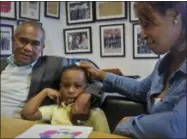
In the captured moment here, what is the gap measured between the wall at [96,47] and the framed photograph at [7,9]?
0.09 m

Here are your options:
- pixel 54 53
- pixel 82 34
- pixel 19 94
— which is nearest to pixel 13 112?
pixel 19 94

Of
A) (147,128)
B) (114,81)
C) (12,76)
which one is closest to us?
(147,128)

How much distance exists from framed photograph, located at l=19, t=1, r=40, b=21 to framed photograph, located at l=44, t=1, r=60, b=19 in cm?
3

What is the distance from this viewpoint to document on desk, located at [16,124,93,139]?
64cm

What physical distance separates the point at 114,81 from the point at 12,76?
36 cm

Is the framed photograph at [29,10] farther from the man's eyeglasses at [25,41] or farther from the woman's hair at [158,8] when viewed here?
the woman's hair at [158,8]

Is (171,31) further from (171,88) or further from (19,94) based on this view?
(19,94)

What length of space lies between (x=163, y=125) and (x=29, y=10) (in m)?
0.54

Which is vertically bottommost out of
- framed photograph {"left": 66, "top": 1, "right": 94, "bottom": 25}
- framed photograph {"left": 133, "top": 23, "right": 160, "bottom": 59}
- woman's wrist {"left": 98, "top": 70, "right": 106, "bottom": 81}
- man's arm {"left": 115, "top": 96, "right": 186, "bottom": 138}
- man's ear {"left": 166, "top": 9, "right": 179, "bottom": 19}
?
man's arm {"left": 115, "top": 96, "right": 186, "bottom": 138}

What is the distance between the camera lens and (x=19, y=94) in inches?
29.4

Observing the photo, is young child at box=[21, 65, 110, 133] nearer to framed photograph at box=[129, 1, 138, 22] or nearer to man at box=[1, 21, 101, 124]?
man at box=[1, 21, 101, 124]

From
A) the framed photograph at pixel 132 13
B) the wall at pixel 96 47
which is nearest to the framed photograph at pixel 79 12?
the wall at pixel 96 47

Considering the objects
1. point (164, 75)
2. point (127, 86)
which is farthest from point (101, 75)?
point (164, 75)

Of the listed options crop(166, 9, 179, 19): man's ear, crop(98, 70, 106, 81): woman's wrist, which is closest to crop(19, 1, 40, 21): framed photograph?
crop(98, 70, 106, 81): woman's wrist
